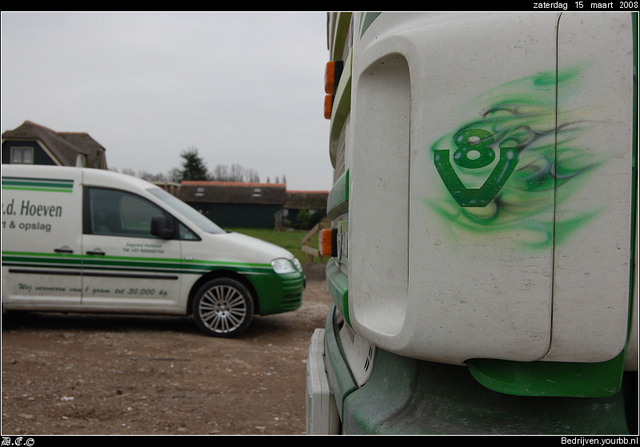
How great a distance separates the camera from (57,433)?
337 cm

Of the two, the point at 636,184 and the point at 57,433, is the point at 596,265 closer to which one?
the point at 636,184

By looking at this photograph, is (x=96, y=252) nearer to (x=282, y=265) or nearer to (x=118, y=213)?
(x=118, y=213)

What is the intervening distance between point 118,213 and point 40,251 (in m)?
0.96

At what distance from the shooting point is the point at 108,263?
6129 mm

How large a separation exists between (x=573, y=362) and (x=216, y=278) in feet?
17.7

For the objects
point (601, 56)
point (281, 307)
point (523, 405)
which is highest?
point (601, 56)

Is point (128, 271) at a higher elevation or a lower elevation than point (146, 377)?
higher

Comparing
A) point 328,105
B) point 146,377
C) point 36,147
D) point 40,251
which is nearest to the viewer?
point 328,105

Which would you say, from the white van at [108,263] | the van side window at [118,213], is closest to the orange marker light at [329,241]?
the white van at [108,263]

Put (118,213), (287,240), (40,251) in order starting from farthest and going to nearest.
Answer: (287,240) → (118,213) → (40,251)

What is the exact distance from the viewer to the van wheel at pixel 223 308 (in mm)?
6125

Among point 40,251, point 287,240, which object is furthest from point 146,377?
point 287,240

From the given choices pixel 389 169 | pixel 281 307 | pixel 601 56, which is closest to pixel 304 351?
pixel 281 307

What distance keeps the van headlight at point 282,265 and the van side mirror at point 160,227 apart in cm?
127
